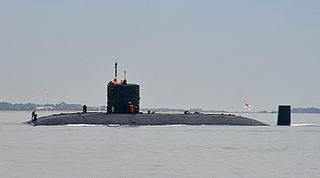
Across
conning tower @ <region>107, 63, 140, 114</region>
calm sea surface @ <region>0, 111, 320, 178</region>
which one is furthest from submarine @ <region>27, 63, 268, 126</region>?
calm sea surface @ <region>0, 111, 320, 178</region>

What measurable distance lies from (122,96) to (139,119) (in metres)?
2.98

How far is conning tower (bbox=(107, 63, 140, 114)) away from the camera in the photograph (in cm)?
7389

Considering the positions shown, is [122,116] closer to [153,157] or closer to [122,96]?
[122,96]

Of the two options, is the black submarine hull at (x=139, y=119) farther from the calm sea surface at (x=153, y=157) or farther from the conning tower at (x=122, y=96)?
the calm sea surface at (x=153, y=157)

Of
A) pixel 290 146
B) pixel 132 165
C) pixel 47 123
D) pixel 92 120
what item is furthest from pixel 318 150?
pixel 47 123

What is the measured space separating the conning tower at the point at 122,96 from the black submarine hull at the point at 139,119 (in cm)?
140

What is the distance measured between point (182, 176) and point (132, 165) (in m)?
4.72

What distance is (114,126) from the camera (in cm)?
7475

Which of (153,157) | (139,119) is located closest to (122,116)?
(139,119)

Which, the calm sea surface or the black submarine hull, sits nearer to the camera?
the calm sea surface

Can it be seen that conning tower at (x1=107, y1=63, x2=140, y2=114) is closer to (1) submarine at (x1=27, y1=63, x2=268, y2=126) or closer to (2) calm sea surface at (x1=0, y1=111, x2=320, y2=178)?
(1) submarine at (x1=27, y1=63, x2=268, y2=126)

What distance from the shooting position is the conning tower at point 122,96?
2909 inches

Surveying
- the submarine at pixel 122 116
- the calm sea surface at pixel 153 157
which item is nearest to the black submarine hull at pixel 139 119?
the submarine at pixel 122 116

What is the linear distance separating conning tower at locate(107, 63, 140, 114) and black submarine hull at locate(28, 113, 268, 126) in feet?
4.58
